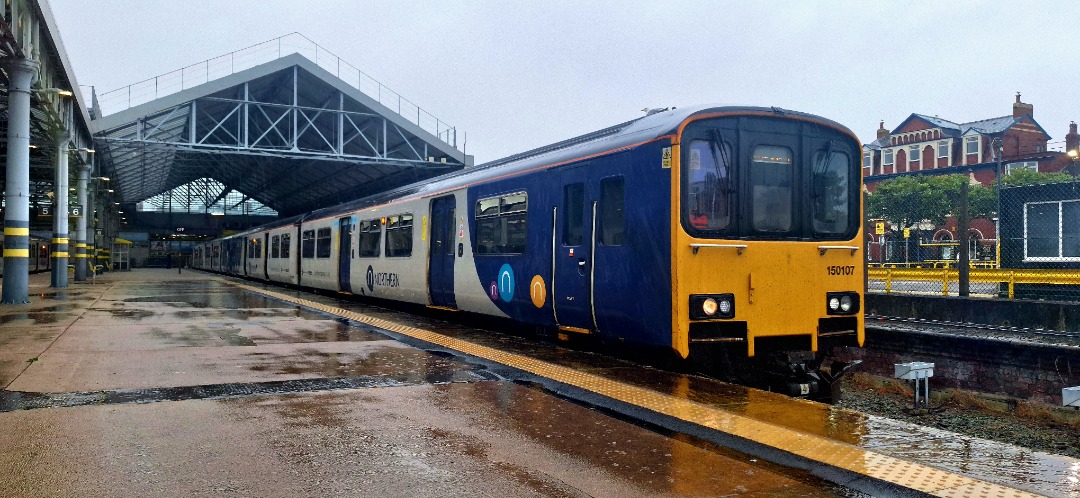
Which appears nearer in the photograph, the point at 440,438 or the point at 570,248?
the point at 440,438

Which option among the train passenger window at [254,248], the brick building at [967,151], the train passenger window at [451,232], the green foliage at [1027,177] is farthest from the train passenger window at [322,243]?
the green foliage at [1027,177]

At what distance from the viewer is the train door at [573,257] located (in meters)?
9.00

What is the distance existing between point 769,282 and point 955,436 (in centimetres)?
288

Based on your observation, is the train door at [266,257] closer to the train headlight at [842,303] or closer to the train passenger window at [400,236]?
the train passenger window at [400,236]

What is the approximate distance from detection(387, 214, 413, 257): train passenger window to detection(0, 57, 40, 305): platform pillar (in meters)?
7.80

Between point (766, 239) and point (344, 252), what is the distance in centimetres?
1397

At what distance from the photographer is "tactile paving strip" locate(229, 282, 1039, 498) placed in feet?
13.4

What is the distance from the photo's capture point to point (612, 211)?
28.3 ft

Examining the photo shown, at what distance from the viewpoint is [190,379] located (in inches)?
289

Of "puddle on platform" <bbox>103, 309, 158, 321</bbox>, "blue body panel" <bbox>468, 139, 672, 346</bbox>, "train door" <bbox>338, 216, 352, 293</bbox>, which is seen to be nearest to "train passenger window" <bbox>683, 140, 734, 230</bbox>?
"blue body panel" <bbox>468, 139, 672, 346</bbox>

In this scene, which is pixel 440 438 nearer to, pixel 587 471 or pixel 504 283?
pixel 587 471

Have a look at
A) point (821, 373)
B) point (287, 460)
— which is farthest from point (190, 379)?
point (821, 373)

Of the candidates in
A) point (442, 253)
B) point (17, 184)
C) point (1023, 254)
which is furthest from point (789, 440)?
point (17, 184)

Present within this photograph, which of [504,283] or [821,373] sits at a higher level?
[504,283]
